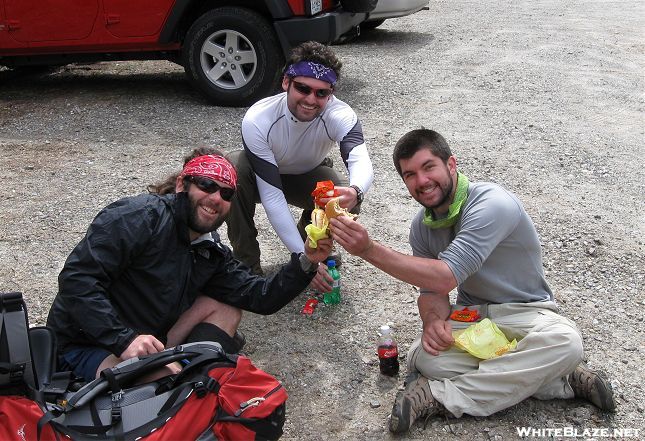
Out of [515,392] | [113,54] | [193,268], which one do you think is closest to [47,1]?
[113,54]

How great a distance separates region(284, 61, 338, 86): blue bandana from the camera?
4.68 m

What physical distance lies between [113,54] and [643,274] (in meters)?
5.98

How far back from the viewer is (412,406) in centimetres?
363

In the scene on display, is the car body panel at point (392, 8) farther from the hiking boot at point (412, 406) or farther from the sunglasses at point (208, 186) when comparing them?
the hiking boot at point (412, 406)

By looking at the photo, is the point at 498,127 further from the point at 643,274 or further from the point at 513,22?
the point at 513,22

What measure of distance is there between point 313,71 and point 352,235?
1.48 metres

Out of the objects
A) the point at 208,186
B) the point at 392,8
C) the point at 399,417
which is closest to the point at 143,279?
the point at 208,186

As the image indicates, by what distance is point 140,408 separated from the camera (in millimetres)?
3033

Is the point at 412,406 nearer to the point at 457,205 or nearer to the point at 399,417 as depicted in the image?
the point at 399,417

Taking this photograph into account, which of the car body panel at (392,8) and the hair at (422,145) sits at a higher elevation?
the hair at (422,145)

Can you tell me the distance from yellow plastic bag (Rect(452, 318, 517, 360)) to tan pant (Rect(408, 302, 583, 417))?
0.15 feet

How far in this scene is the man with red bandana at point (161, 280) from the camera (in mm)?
3395

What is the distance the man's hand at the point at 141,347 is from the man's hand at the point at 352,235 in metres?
0.93

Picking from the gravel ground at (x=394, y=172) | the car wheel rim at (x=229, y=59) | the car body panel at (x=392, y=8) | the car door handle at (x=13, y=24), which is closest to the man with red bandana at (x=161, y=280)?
the gravel ground at (x=394, y=172)
